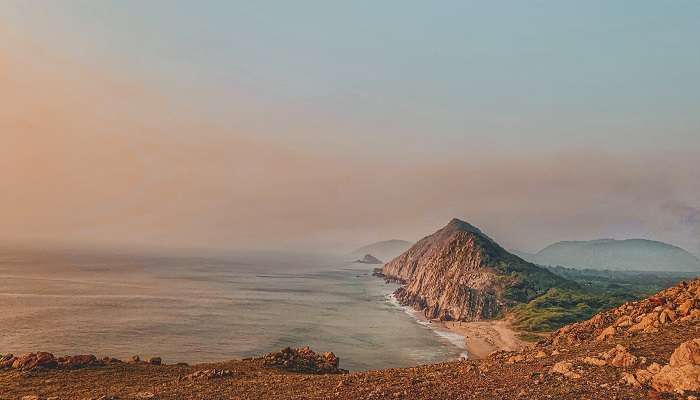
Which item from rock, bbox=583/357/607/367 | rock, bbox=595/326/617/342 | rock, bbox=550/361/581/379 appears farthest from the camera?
rock, bbox=595/326/617/342

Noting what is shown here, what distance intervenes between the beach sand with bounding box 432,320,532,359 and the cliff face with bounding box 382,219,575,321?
9.78 meters

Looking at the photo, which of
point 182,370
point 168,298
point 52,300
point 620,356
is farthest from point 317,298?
point 620,356

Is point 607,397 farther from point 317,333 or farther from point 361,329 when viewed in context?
point 361,329

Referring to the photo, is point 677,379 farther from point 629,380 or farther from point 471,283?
point 471,283

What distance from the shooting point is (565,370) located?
16.8 meters

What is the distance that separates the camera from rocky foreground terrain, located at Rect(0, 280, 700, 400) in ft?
47.7

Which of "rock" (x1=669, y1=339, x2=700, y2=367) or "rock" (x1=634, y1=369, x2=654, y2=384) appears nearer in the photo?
"rock" (x1=634, y1=369, x2=654, y2=384)

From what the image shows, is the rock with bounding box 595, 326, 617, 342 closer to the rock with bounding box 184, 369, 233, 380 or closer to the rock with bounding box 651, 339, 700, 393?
the rock with bounding box 651, 339, 700, 393

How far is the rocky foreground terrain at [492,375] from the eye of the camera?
14.5m

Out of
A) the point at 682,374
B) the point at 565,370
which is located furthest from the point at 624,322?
the point at 682,374

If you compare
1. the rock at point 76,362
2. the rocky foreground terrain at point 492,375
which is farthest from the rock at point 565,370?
the rock at point 76,362

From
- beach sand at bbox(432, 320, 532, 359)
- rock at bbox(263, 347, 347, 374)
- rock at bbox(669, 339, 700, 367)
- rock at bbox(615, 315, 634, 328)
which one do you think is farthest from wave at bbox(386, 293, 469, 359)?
rock at bbox(669, 339, 700, 367)

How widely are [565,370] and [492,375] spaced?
3.43 meters

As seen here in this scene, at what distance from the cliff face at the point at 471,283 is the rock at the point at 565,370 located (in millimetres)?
121991
